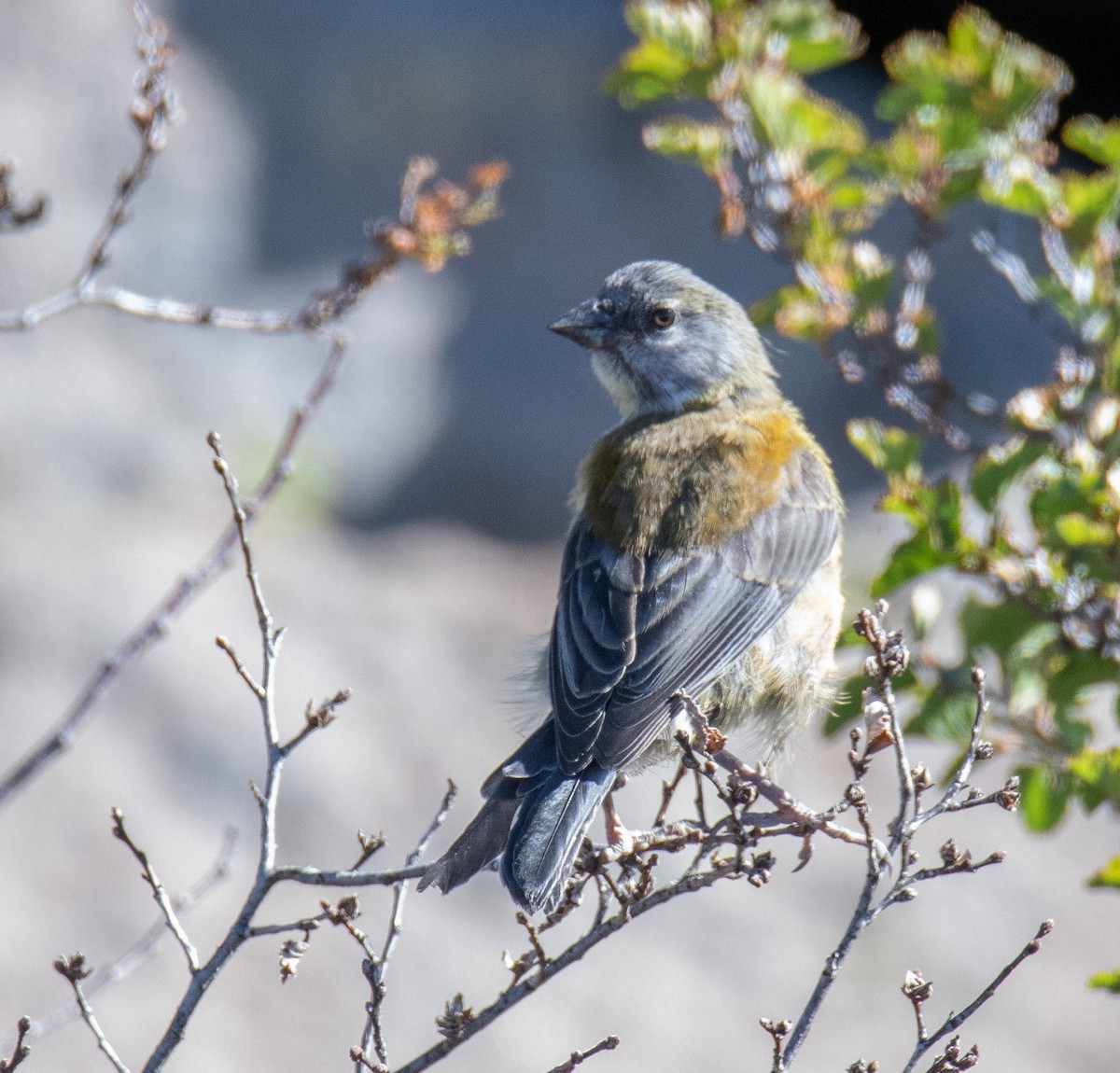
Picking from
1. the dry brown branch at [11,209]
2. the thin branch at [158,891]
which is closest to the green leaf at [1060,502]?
the thin branch at [158,891]

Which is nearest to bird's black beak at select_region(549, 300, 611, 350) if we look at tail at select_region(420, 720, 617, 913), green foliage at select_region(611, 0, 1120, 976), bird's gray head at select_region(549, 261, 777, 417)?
bird's gray head at select_region(549, 261, 777, 417)

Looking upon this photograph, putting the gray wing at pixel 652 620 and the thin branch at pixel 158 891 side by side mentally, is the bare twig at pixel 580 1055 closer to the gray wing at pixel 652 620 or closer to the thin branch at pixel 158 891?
the thin branch at pixel 158 891

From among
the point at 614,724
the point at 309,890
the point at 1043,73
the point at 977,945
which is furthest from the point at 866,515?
the point at 614,724

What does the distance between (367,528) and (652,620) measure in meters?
5.99

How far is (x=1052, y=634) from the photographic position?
3.16 m

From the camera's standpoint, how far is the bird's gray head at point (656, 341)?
3.90m

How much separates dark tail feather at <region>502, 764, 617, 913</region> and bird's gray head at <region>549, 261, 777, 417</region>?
141 cm

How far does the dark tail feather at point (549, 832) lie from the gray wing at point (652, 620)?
4 centimetres

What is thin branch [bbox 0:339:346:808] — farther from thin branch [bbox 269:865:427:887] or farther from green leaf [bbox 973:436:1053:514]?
green leaf [bbox 973:436:1053:514]

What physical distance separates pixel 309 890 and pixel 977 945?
3334 millimetres

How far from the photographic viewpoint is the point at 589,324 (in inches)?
153

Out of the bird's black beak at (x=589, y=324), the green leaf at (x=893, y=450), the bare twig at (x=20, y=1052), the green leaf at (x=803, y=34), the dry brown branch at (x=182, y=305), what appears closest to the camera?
the bare twig at (x=20, y=1052)

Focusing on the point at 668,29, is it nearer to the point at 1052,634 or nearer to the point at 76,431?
the point at 1052,634

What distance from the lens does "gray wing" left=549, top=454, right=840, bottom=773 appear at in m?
2.90
